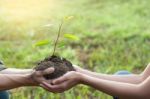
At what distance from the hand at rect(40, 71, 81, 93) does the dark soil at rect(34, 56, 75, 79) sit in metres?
0.08

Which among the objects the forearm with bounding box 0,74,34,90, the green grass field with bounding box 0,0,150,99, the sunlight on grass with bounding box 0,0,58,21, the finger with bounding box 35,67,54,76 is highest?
the finger with bounding box 35,67,54,76

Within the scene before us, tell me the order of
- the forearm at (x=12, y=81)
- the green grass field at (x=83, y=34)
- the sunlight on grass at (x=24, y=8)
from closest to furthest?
the forearm at (x=12, y=81) < the green grass field at (x=83, y=34) < the sunlight on grass at (x=24, y=8)

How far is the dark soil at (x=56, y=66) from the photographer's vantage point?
9.23ft

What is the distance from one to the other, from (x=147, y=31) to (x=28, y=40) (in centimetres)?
152

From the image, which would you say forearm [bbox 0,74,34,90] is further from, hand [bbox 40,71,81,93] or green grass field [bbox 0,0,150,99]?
green grass field [bbox 0,0,150,99]

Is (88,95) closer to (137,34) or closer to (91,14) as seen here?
(137,34)

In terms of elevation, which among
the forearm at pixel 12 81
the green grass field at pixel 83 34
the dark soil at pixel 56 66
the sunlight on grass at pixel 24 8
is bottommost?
the sunlight on grass at pixel 24 8

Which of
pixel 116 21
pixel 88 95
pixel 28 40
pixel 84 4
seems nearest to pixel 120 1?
pixel 84 4

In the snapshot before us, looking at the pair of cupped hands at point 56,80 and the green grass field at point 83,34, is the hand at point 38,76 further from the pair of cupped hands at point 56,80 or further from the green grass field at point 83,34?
the green grass field at point 83,34

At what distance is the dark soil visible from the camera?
2.81m

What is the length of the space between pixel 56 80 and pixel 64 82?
0.15ft

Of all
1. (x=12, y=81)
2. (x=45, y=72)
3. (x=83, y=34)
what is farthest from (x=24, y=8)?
(x=45, y=72)

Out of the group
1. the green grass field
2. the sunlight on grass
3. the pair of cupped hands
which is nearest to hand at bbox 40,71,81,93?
the pair of cupped hands

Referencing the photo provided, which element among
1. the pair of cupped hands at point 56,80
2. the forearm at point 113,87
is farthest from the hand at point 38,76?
the forearm at point 113,87
